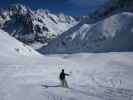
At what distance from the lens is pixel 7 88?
20625mm

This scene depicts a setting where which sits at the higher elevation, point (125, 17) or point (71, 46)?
point (125, 17)

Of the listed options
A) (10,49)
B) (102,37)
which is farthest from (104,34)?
(10,49)

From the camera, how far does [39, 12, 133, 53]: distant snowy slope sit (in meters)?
89.0

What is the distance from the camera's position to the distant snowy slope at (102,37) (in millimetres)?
89044

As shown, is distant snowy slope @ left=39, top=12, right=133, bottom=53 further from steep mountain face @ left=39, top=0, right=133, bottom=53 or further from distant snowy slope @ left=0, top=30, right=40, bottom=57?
distant snowy slope @ left=0, top=30, right=40, bottom=57

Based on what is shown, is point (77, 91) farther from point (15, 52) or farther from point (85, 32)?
point (85, 32)

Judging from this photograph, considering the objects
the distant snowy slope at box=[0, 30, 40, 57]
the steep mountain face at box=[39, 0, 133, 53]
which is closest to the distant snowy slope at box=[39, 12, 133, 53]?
the steep mountain face at box=[39, 0, 133, 53]

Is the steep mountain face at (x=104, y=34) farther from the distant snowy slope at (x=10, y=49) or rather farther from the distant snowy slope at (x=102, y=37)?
the distant snowy slope at (x=10, y=49)

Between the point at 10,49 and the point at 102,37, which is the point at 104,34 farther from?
the point at 10,49

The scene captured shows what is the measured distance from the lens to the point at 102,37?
321 ft

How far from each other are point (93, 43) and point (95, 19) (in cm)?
3004

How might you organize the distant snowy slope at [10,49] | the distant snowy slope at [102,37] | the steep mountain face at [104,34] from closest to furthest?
the distant snowy slope at [10,49], the distant snowy slope at [102,37], the steep mountain face at [104,34]

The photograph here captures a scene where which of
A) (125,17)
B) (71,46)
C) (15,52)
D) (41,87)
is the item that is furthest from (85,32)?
(41,87)

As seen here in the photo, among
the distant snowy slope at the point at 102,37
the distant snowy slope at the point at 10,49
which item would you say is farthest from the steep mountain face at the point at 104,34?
the distant snowy slope at the point at 10,49
